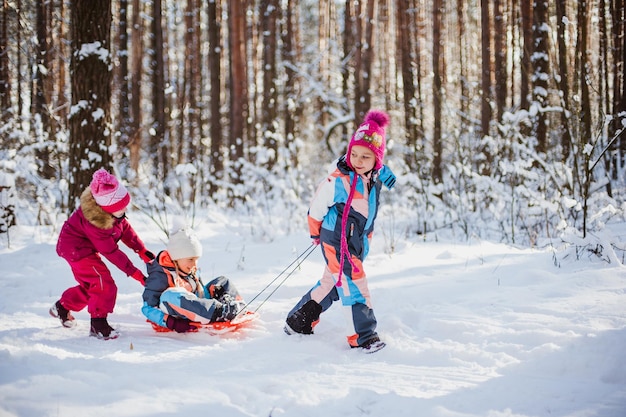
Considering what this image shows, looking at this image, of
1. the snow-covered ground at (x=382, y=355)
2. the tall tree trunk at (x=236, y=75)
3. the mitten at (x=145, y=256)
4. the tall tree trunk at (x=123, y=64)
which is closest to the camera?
the snow-covered ground at (x=382, y=355)

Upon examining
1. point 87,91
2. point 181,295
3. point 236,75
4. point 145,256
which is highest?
point 236,75

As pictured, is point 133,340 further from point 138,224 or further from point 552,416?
point 138,224

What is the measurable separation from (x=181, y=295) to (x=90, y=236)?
801 millimetres

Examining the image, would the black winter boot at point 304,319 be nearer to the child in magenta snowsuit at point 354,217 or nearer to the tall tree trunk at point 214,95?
→ the child in magenta snowsuit at point 354,217

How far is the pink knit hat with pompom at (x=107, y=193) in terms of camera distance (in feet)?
11.1

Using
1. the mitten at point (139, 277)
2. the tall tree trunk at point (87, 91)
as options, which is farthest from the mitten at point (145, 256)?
the tall tree trunk at point (87, 91)

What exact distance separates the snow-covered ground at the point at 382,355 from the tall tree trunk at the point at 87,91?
5.89 ft

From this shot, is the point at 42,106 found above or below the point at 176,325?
above

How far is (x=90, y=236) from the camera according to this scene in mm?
3406

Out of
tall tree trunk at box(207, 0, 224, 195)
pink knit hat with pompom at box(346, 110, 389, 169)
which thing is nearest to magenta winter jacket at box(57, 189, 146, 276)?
pink knit hat with pompom at box(346, 110, 389, 169)

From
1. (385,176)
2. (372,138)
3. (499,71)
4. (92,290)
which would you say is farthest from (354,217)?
(499,71)

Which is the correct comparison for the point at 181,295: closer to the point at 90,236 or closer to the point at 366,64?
the point at 90,236

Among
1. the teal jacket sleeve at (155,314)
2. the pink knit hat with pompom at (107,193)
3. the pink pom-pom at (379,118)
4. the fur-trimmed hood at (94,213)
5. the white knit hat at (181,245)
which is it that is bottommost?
the teal jacket sleeve at (155,314)

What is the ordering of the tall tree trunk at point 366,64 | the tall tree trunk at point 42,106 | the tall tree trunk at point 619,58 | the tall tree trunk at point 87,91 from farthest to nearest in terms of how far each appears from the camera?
the tall tree trunk at point 366,64, the tall tree trunk at point 42,106, the tall tree trunk at point 619,58, the tall tree trunk at point 87,91
